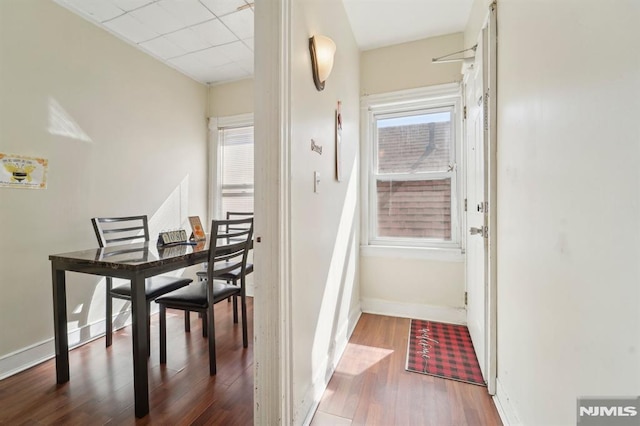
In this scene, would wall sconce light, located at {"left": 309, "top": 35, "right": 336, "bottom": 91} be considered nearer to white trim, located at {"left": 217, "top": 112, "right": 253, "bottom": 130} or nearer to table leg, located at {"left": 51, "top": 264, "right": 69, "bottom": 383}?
table leg, located at {"left": 51, "top": 264, "right": 69, "bottom": 383}

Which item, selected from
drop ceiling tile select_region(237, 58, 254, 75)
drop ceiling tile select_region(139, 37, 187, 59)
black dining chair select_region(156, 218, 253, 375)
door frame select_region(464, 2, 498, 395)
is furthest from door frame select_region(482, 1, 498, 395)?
drop ceiling tile select_region(139, 37, 187, 59)

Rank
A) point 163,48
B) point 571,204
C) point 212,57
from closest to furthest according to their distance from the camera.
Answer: point 571,204 → point 163,48 → point 212,57

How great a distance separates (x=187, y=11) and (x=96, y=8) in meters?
0.68

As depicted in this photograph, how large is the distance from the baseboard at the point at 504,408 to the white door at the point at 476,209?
0.18m

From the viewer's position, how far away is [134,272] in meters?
1.41

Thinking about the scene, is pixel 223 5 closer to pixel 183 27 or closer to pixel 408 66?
pixel 183 27

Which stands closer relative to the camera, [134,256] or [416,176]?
[134,256]

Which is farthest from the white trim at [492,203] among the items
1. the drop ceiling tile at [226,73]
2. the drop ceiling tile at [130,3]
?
the drop ceiling tile at [226,73]

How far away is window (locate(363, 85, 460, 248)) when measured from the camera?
8.45 feet

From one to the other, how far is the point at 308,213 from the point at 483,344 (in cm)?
140

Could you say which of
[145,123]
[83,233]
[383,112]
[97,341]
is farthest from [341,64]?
[97,341]

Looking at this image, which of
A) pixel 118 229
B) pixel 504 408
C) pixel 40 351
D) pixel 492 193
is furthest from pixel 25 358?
pixel 492 193

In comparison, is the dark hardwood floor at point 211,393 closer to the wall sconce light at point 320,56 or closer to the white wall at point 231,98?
the wall sconce light at point 320,56

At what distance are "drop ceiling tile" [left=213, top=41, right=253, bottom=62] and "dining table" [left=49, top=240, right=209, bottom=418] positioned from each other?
200 cm
